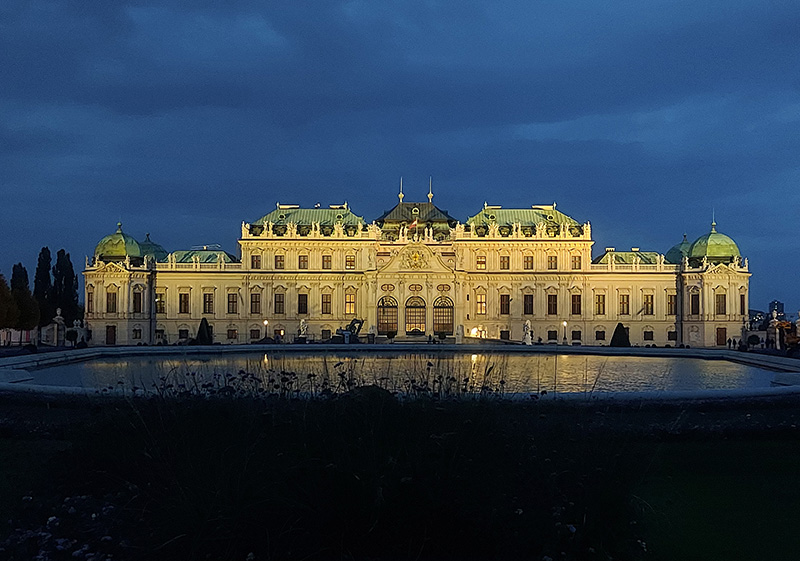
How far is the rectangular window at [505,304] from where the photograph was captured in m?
70.9

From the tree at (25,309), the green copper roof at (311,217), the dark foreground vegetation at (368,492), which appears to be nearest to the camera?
the dark foreground vegetation at (368,492)

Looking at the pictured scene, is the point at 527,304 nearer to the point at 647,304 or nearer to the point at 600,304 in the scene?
the point at 600,304

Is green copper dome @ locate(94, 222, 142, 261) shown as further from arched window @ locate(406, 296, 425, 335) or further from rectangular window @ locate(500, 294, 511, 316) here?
rectangular window @ locate(500, 294, 511, 316)

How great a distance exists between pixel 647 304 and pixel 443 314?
1858cm

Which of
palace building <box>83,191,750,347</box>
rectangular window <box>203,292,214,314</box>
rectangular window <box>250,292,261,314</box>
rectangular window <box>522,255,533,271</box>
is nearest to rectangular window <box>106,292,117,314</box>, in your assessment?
palace building <box>83,191,750,347</box>

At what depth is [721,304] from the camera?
69125 mm

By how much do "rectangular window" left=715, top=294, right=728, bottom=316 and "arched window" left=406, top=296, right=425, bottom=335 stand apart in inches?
1012

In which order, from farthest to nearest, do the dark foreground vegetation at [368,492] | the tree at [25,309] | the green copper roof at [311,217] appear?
the green copper roof at [311,217] < the tree at [25,309] < the dark foreground vegetation at [368,492]

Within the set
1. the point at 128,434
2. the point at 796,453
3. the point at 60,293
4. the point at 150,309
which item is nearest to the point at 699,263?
the point at 150,309

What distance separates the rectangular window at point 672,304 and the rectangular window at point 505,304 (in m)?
14.2

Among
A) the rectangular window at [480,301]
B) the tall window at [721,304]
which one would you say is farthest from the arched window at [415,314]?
the tall window at [721,304]

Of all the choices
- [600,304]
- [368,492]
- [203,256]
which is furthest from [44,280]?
[368,492]

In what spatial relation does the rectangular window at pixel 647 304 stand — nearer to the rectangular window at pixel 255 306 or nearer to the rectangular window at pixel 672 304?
the rectangular window at pixel 672 304

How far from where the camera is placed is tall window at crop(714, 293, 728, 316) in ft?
226
